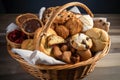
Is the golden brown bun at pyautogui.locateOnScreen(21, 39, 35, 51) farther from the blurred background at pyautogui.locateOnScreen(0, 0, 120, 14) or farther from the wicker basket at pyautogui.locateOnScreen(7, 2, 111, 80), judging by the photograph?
the blurred background at pyautogui.locateOnScreen(0, 0, 120, 14)

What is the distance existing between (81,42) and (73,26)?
11 cm

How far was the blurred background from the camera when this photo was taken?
171 cm

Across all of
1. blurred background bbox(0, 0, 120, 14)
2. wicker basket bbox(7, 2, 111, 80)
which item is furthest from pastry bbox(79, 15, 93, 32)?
blurred background bbox(0, 0, 120, 14)

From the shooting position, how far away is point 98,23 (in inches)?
36.2

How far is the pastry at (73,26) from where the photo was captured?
839 millimetres

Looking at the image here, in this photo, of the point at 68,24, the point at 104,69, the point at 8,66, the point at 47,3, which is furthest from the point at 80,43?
the point at 47,3

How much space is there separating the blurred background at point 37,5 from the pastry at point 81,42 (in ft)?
3.35

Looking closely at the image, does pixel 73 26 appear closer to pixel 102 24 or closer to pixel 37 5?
pixel 102 24

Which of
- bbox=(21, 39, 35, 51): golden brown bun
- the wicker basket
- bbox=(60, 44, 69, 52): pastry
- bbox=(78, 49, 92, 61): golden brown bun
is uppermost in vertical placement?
bbox=(21, 39, 35, 51): golden brown bun

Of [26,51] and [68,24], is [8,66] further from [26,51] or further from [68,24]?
[68,24]

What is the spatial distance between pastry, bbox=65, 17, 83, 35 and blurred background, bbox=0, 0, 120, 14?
3.03 feet

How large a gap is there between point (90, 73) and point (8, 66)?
0.35m

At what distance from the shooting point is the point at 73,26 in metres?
0.84

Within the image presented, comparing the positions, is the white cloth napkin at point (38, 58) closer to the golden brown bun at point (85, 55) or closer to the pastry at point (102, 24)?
the golden brown bun at point (85, 55)
